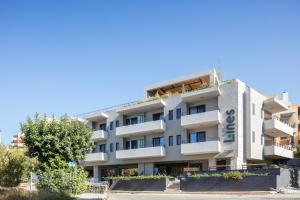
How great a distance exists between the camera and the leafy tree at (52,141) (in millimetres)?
28609

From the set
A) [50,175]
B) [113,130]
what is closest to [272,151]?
[113,130]

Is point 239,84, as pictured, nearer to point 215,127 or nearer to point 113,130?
point 215,127

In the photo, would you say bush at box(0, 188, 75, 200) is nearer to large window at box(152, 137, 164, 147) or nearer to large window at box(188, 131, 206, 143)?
large window at box(188, 131, 206, 143)

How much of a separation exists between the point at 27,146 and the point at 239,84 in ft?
74.6

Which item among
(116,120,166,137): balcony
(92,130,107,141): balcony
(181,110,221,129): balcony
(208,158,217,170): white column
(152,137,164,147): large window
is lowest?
(208,158,217,170): white column

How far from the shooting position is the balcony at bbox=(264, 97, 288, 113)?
45.1 m

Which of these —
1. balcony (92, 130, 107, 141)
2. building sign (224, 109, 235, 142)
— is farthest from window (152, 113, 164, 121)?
building sign (224, 109, 235, 142)

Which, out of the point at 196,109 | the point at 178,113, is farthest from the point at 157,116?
the point at 196,109

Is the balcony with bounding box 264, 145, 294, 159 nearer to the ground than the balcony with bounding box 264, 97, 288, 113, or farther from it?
nearer to the ground

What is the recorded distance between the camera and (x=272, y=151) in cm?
4412

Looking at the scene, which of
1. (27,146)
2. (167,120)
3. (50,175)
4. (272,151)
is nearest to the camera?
(50,175)

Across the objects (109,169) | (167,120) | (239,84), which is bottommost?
(109,169)

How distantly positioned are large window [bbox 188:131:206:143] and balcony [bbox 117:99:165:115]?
5611mm

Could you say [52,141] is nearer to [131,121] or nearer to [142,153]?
[142,153]
